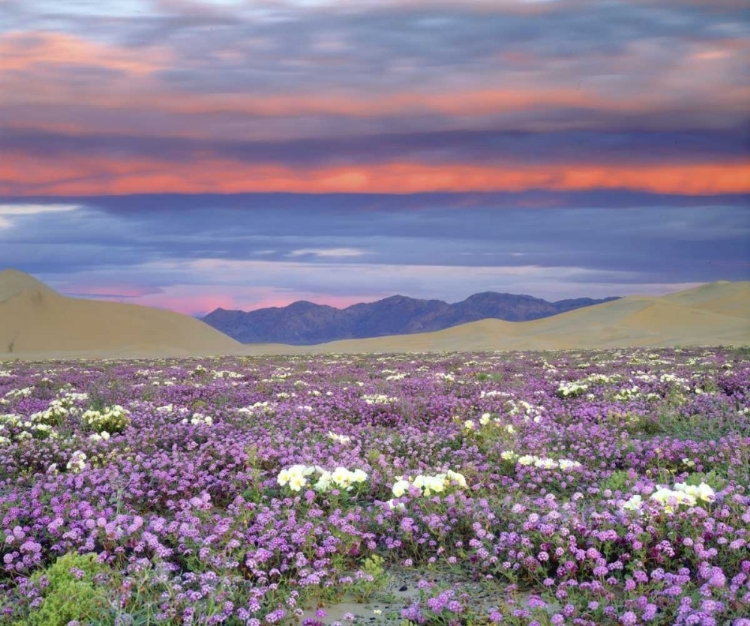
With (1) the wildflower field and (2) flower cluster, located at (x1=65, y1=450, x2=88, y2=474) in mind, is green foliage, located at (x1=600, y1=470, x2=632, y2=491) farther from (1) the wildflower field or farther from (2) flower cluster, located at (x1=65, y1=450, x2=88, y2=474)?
(2) flower cluster, located at (x1=65, y1=450, x2=88, y2=474)

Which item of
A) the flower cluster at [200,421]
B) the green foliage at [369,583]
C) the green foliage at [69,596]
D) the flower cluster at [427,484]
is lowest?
the green foliage at [369,583]

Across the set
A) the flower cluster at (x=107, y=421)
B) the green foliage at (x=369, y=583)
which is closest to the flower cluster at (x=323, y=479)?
the green foliage at (x=369, y=583)

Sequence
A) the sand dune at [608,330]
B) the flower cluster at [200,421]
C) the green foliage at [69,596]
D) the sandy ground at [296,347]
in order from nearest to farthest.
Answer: the green foliage at [69,596] < the flower cluster at [200,421] < the sand dune at [608,330] < the sandy ground at [296,347]

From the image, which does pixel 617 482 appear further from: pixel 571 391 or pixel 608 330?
pixel 608 330

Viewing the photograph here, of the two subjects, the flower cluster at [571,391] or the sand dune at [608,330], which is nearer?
the flower cluster at [571,391]

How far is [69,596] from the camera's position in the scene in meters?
4.76

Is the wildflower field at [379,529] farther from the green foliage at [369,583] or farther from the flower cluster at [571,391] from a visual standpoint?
the flower cluster at [571,391]

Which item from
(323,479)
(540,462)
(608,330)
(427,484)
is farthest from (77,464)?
(608,330)

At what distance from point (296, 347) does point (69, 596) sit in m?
94.2

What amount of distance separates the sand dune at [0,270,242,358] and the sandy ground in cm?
15

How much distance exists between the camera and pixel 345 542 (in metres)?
6.00

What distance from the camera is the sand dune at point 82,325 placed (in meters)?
109

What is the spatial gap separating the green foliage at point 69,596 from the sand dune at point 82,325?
102 m

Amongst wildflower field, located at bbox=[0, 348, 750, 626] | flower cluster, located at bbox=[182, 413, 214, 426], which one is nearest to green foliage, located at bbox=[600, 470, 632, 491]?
wildflower field, located at bbox=[0, 348, 750, 626]
